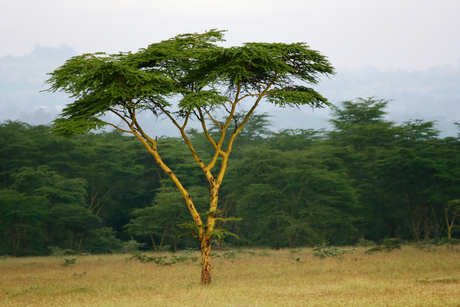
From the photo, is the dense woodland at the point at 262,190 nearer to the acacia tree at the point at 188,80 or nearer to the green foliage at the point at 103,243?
the green foliage at the point at 103,243

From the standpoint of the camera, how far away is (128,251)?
112ft

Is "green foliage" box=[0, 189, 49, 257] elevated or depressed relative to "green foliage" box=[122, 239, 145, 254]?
elevated

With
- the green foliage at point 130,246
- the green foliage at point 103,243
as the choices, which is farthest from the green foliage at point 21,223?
the green foliage at point 130,246

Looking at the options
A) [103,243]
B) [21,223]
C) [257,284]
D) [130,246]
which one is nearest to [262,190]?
[130,246]

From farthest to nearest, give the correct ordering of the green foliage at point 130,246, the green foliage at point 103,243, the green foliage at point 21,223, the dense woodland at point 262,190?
the green foliage at point 103,243, the green foliage at point 130,246, the dense woodland at point 262,190, the green foliage at point 21,223

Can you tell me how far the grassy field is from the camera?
34.5 feet

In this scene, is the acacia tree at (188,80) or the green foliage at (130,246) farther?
the green foliage at (130,246)

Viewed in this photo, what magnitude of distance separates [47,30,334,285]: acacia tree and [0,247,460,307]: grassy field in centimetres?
199

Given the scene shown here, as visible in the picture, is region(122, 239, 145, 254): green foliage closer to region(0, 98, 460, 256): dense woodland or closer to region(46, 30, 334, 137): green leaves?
region(0, 98, 460, 256): dense woodland

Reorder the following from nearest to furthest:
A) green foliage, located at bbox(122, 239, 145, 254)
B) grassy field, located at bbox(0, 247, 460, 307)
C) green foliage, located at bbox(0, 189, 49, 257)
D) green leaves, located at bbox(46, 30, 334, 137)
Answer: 1. grassy field, located at bbox(0, 247, 460, 307)
2. green leaves, located at bbox(46, 30, 334, 137)
3. green foliage, located at bbox(0, 189, 49, 257)
4. green foliage, located at bbox(122, 239, 145, 254)

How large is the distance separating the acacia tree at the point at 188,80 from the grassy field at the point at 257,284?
1986 mm

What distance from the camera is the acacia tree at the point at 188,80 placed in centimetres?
1292

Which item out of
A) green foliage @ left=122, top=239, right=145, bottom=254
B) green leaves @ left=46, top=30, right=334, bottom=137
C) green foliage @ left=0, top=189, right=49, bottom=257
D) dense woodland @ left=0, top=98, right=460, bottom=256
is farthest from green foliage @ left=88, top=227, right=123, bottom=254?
green leaves @ left=46, top=30, right=334, bottom=137

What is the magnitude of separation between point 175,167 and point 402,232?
19.3 m
